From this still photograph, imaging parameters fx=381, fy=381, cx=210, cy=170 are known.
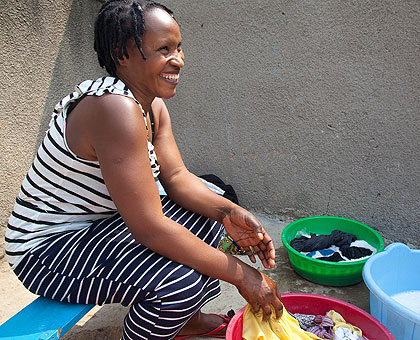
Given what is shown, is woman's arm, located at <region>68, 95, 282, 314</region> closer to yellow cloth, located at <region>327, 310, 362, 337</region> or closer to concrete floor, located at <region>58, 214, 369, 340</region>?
yellow cloth, located at <region>327, 310, 362, 337</region>

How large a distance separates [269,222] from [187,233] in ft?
5.21

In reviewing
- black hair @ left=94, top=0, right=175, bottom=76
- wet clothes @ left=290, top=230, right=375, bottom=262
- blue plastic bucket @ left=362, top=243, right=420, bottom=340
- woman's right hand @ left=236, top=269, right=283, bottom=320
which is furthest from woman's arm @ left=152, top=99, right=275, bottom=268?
wet clothes @ left=290, top=230, right=375, bottom=262

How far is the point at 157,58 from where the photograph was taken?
1312 mm

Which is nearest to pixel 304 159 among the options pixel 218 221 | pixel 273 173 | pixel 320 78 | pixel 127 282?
pixel 273 173

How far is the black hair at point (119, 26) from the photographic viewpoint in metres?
1.25

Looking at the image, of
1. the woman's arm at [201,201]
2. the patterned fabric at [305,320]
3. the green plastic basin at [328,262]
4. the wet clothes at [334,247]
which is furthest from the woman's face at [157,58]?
the wet clothes at [334,247]

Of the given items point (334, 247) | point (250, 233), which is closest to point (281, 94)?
point (334, 247)

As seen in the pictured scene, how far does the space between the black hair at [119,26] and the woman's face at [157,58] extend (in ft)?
0.07

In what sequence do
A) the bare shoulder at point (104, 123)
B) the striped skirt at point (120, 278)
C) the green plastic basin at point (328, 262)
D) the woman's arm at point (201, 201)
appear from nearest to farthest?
1. the bare shoulder at point (104, 123)
2. the striped skirt at point (120, 278)
3. the woman's arm at point (201, 201)
4. the green plastic basin at point (328, 262)

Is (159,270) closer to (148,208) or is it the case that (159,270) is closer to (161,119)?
(148,208)

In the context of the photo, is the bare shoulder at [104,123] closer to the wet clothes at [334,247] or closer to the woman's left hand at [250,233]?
the woman's left hand at [250,233]

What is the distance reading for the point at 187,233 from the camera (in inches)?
52.0

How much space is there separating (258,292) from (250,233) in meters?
0.26

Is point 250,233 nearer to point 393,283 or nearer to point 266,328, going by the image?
point 266,328
